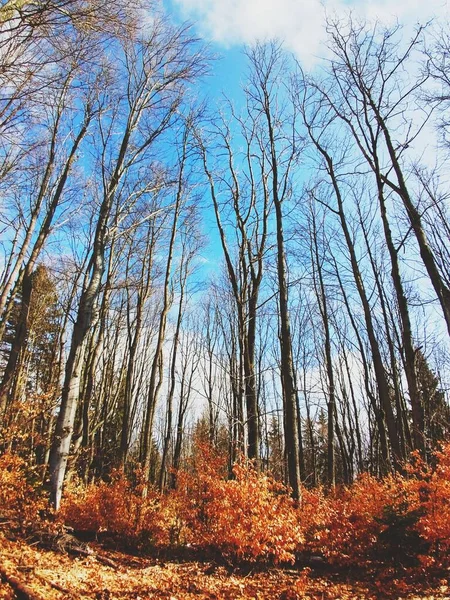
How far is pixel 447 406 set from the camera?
2300 cm

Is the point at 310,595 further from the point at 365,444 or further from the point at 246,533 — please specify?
the point at 365,444

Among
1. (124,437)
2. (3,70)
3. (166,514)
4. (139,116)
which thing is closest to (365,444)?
(124,437)

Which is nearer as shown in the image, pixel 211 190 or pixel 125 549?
pixel 125 549

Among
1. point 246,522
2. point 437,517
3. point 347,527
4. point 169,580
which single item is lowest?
point 169,580

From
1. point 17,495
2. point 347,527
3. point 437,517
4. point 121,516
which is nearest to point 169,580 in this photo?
point 121,516

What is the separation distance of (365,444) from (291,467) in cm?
2416

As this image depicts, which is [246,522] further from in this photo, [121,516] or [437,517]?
[121,516]

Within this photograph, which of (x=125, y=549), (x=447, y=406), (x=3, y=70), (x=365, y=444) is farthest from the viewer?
(x=365, y=444)

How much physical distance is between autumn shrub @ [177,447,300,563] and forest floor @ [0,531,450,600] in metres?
0.31

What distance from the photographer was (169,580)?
190 inches

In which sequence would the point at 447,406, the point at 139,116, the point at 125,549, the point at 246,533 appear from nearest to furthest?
the point at 246,533
the point at 125,549
the point at 139,116
the point at 447,406

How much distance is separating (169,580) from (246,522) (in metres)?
1.26

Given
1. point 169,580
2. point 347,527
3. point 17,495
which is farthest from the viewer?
point 347,527

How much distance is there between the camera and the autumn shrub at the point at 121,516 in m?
6.61
